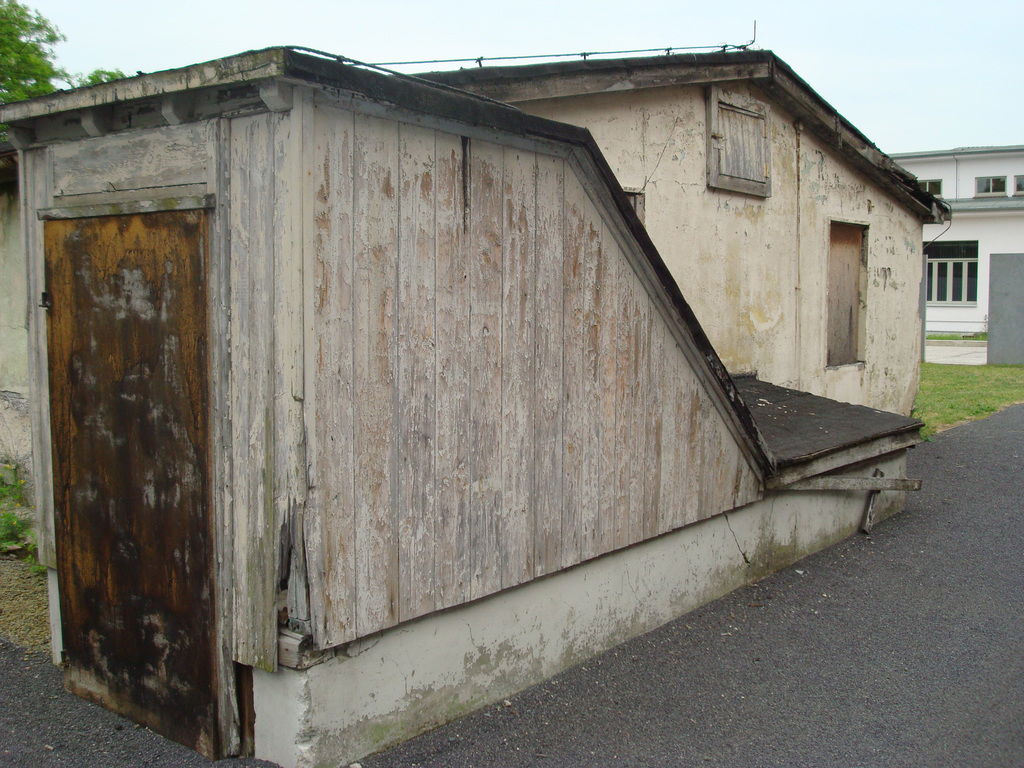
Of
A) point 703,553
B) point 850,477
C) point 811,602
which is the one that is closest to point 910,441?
point 850,477

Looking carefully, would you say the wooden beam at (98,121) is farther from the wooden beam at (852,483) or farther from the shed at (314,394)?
the wooden beam at (852,483)

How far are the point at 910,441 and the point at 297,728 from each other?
615cm

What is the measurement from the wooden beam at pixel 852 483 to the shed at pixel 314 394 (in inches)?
91.3

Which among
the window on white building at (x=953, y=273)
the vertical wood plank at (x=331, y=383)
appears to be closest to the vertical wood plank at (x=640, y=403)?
the vertical wood plank at (x=331, y=383)

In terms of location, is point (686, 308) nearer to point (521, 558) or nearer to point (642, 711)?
point (521, 558)

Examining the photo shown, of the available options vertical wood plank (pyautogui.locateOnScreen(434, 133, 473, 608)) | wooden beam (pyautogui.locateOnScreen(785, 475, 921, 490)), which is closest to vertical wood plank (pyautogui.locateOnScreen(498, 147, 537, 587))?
vertical wood plank (pyautogui.locateOnScreen(434, 133, 473, 608))

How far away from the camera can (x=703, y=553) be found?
5.81 metres

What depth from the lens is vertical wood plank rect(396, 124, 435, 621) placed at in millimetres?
3783

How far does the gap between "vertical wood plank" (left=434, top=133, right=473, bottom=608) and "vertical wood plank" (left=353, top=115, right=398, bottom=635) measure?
0.25m

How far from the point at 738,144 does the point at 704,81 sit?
890mm

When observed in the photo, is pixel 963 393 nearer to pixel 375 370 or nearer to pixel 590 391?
pixel 590 391

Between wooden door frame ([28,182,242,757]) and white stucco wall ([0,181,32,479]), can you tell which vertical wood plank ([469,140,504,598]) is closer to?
wooden door frame ([28,182,242,757])

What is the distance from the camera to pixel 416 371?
152 inches

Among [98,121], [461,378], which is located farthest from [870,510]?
[98,121]
